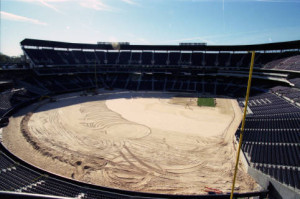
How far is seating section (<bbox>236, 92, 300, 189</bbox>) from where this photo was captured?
12.2 metres

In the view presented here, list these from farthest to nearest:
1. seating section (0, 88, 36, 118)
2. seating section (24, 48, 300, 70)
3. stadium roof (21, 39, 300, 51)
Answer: seating section (24, 48, 300, 70) → stadium roof (21, 39, 300, 51) → seating section (0, 88, 36, 118)

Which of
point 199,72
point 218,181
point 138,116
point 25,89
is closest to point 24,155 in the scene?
point 138,116

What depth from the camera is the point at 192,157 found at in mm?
17172

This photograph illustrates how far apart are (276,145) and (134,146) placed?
602 inches

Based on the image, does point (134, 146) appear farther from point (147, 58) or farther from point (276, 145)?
point (147, 58)

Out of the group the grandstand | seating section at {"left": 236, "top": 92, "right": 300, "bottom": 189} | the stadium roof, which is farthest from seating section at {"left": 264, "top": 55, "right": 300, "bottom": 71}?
seating section at {"left": 236, "top": 92, "right": 300, "bottom": 189}

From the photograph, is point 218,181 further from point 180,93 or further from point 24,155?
point 180,93

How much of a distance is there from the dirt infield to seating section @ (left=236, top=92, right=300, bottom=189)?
75.1 inches

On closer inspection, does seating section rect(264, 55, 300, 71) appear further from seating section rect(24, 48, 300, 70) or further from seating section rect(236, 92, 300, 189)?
seating section rect(236, 92, 300, 189)

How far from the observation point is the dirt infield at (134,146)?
14.0m

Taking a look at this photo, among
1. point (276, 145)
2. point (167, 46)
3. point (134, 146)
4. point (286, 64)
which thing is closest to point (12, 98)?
point (134, 146)

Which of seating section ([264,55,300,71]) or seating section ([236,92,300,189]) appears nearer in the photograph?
seating section ([236,92,300,189])

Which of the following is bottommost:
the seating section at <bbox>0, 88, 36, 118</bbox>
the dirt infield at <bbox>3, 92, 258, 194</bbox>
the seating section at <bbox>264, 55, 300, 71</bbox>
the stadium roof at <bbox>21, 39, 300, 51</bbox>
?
the dirt infield at <bbox>3, 92, 258, 194</bbox>

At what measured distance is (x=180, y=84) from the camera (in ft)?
191
